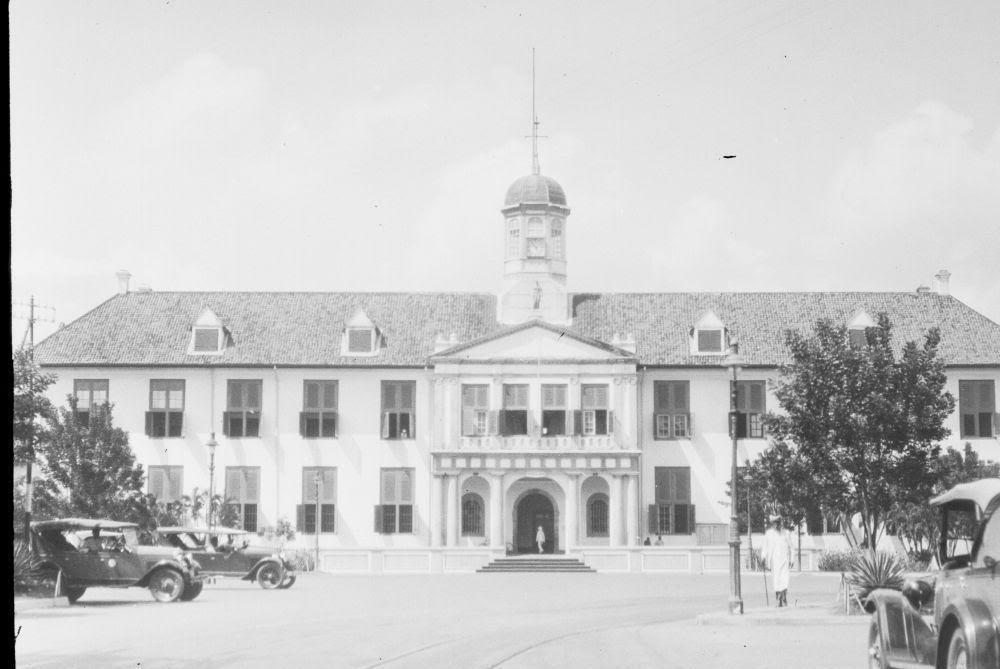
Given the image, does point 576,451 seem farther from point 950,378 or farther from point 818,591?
point 818,591

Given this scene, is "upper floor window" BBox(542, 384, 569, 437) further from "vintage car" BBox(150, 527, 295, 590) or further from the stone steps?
"vintage car" BBox(150, 527, 295, 590)

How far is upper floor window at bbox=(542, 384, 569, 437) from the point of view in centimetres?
4947

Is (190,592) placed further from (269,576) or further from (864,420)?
(864,420)

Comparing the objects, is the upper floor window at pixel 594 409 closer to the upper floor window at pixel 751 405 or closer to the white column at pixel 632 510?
the white column at pixel 632 510

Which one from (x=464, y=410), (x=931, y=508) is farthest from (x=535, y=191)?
(x=931, y=508)

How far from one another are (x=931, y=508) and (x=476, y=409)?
105 ft

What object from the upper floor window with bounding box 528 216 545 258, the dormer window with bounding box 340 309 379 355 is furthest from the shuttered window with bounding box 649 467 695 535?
the dormer window with bounding box 340 309 379 355

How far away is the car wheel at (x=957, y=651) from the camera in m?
11.4

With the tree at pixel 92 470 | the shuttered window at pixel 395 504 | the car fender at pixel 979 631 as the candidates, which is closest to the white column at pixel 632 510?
the shuttered window at pixel 395 504

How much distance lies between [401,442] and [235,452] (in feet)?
19.1

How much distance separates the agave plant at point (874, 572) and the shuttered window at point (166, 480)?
32111mm

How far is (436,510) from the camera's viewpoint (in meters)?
49.0

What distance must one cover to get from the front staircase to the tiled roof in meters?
8.65

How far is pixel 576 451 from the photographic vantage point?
48531 mm
